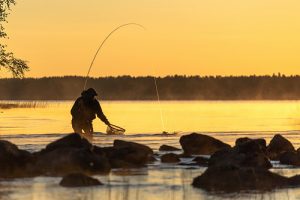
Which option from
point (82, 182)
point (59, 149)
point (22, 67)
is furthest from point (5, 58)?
point (82, 182)

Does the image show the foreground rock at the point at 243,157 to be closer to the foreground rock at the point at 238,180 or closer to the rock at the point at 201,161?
the rock at the point at 201,161

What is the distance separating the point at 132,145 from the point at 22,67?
3157 centimetres

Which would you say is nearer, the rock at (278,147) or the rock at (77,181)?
the rock at (77,181)

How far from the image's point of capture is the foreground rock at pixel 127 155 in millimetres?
27469

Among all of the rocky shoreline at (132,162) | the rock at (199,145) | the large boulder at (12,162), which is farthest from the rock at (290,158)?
the large boulder at (12,162)

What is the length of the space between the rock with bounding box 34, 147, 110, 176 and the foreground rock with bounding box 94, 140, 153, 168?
1736 millimetres

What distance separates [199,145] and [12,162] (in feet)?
32.9

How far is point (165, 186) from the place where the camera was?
73.2 feet

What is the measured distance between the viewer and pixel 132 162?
2805 centimetres

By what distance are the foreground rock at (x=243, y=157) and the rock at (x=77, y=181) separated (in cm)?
503

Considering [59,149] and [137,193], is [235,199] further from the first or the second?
[59,149]

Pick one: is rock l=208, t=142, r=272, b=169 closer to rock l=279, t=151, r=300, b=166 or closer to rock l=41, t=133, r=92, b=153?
rock l=279, t=151, r=300, b=166

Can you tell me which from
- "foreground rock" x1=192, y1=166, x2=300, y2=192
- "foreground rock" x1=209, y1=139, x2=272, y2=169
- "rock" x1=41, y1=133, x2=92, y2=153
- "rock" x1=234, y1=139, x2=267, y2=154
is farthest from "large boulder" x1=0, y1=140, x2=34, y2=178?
"rock" x1=234, y1=139, x2=267, y2=154

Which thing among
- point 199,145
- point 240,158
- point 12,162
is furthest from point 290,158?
point 12,162
